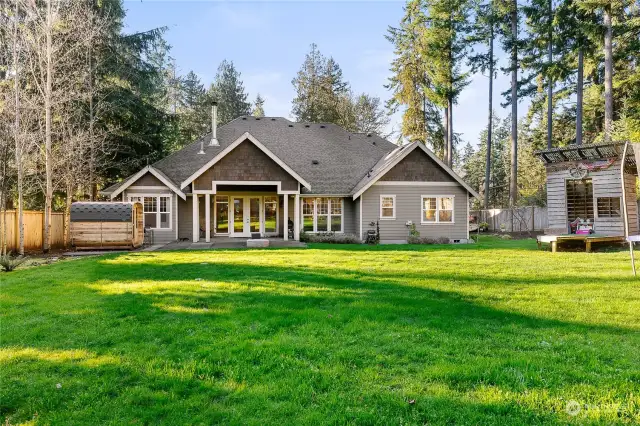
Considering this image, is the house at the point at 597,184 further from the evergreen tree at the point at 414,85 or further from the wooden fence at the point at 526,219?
the evergreen tree at the point at 414,85

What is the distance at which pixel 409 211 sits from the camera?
19.8 meters

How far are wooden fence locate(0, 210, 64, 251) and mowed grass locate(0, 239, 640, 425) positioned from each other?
26.6 ft

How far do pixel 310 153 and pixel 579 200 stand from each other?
46.7 feet

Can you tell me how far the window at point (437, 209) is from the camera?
19969 mm

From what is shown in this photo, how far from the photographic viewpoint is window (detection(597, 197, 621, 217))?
15.5m

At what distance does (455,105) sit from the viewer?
29812 millimetres

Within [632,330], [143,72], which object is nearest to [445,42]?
[143,72]

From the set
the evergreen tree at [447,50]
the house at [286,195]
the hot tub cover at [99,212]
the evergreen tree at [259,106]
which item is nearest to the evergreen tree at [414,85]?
the evergreen tree at [447,50]

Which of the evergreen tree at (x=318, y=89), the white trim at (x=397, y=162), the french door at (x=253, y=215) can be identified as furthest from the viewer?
the evergreen tree at (x=318, y=89)

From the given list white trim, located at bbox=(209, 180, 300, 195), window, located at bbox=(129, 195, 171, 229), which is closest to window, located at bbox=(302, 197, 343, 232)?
white trim, located at bbox=(209, 180, 300, 195)

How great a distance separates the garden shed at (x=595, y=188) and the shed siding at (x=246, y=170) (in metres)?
11.2

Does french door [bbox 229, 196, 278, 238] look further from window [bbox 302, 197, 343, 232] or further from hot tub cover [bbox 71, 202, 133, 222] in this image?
hot tub cover [bbox 71, 202, 133, 222]

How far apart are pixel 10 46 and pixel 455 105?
27.0m

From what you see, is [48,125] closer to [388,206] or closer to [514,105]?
[388,206]
